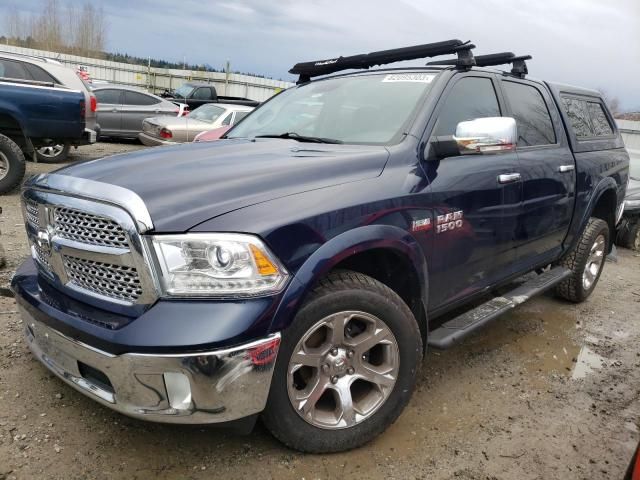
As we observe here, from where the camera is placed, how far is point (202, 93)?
17.8 m

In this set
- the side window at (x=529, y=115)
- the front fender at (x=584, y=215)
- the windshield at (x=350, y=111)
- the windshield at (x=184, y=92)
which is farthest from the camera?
the windshield at (x=184, y=92)

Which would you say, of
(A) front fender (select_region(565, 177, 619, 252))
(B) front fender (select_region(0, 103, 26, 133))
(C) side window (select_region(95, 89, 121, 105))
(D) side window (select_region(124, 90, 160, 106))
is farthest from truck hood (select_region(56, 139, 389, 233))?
(D) side window (select_region(124, 90, 160, 106))

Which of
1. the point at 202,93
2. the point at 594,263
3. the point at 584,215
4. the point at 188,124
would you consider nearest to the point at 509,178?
the point at 584,215

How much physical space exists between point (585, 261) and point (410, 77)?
8.56ft

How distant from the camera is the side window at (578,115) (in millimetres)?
4344

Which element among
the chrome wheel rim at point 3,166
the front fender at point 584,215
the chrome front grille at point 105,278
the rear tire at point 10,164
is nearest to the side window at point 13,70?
the rear tire at point 10,164

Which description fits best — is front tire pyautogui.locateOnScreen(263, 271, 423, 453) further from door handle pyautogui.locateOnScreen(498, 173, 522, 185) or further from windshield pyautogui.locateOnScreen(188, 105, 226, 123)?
windshield pyautogui.locateOnScreen(188, 105, 226, 123)

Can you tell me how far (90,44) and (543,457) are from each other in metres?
52.6

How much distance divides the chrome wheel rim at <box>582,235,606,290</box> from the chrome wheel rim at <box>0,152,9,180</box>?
23.2 feet

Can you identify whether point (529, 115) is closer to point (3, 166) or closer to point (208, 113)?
point (3, 166)

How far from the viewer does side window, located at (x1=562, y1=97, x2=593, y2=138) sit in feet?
14.3

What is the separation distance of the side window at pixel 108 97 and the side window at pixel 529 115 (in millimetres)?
11819

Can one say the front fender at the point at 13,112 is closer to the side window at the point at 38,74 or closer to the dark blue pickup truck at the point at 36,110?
the dark blue pickup truck at the point at 36,110

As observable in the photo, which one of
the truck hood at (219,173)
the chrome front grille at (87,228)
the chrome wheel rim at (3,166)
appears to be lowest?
Result: the chrome wheel rim at (3,166)
